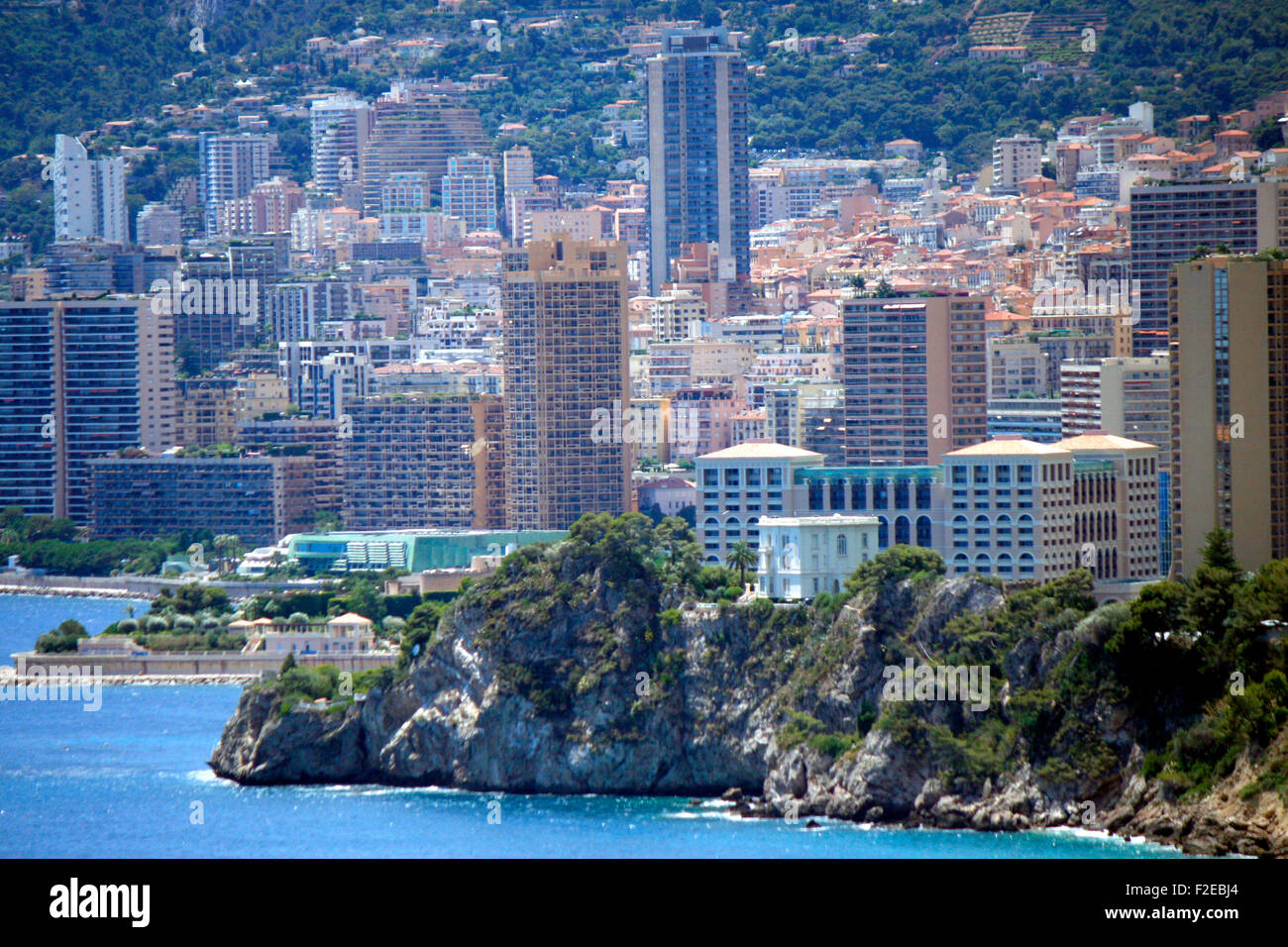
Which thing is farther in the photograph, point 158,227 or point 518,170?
point 518,170

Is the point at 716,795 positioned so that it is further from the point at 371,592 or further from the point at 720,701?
the point at 371,592

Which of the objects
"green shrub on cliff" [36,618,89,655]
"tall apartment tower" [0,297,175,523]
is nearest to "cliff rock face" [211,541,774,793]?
"green shrub on cliff" [36,618,89,655]

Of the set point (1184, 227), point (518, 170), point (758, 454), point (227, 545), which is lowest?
point (227, 545)

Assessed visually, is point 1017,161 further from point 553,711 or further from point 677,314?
point 553,711

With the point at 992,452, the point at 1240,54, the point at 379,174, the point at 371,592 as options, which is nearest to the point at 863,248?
the point at 1240,54

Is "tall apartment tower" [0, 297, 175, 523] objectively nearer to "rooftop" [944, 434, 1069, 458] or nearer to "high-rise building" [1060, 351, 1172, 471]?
"high-rise building" [1060, 351, 1172, 471]

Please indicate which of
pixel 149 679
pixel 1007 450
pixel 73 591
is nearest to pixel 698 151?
pixel 73 591

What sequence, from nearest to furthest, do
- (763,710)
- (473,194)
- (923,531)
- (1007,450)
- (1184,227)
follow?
1. (763,710)
2. (1007,450)
3. (923,531)
4. (1184,227)
5. (473,194)
